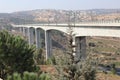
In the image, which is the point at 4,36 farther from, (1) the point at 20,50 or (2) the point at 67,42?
(2) the point at 67,42

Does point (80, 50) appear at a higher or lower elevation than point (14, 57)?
higher

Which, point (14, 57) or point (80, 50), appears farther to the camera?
point (14, 57)

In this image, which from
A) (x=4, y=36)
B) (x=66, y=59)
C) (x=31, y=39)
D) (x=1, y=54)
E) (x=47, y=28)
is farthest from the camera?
(x=31, y=39)

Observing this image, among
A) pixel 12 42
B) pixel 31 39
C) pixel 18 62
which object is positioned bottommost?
pixel 31 39

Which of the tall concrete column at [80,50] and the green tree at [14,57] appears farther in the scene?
the green tree at [14,57]

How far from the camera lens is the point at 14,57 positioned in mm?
23906

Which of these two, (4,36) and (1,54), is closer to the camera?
(1,54)

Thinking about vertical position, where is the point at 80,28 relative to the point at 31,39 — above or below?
above

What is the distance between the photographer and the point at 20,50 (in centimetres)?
2398

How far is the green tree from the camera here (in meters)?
23.7

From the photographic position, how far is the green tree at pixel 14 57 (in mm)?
23656

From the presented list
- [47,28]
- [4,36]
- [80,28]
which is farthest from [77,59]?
[47,28]

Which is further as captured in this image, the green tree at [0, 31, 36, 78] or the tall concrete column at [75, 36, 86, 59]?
the green tree at [0, 31, 36, 78]

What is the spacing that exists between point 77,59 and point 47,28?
62.4 m
